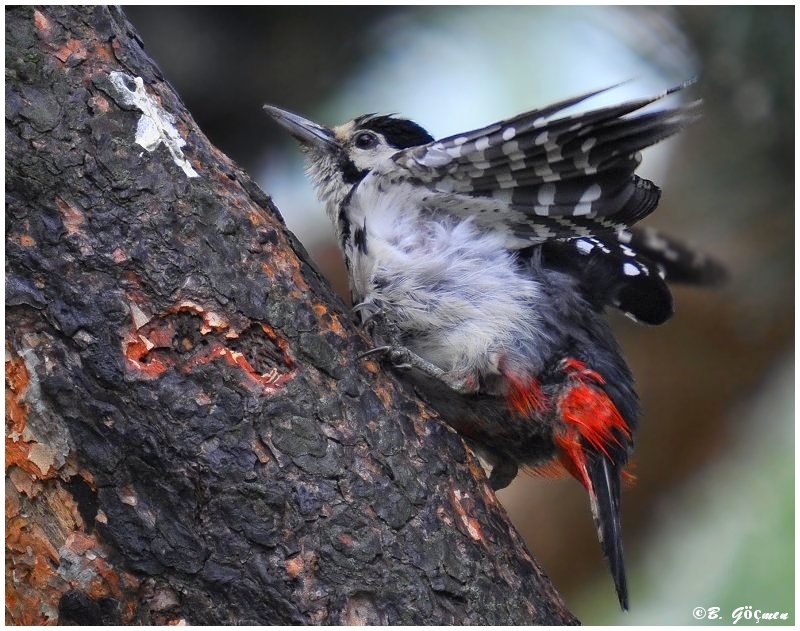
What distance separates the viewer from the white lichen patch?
1.86 meters

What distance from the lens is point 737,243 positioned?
3793 millimetres

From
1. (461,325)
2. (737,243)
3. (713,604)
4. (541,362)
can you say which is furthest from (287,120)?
(713,604)

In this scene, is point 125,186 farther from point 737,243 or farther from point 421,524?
point 737,243

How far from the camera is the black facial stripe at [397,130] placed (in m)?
2.79

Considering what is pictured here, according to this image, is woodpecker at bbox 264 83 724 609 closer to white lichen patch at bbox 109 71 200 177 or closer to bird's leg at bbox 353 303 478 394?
bird's leg at bbox 353 303 478 394

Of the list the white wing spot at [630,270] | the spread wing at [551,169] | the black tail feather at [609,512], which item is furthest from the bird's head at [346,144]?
the black tail feather at [609,512]

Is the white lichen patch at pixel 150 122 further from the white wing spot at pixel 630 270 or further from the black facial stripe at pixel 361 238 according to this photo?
the white wing spot at pixel 630 270

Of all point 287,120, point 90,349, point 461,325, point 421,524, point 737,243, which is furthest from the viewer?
point 737,243

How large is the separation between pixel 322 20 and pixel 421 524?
8.55 ft

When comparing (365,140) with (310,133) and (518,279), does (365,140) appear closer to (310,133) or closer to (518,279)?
(310,133)

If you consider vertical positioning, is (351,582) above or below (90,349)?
below

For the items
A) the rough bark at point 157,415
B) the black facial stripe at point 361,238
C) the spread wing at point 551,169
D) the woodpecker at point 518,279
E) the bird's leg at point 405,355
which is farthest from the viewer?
the black facial stripe at point 361,238

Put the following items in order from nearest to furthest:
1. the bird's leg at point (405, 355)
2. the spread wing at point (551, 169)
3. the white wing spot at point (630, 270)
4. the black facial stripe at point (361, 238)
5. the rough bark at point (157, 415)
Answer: the rough bark at point (157, 415) → the spread wing at point (551, 169) → the bird's leg at point (405, 355) → the black facial stripe at point (361, 238) → the white wing spot at point (630, 270)

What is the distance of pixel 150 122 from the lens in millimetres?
1884
